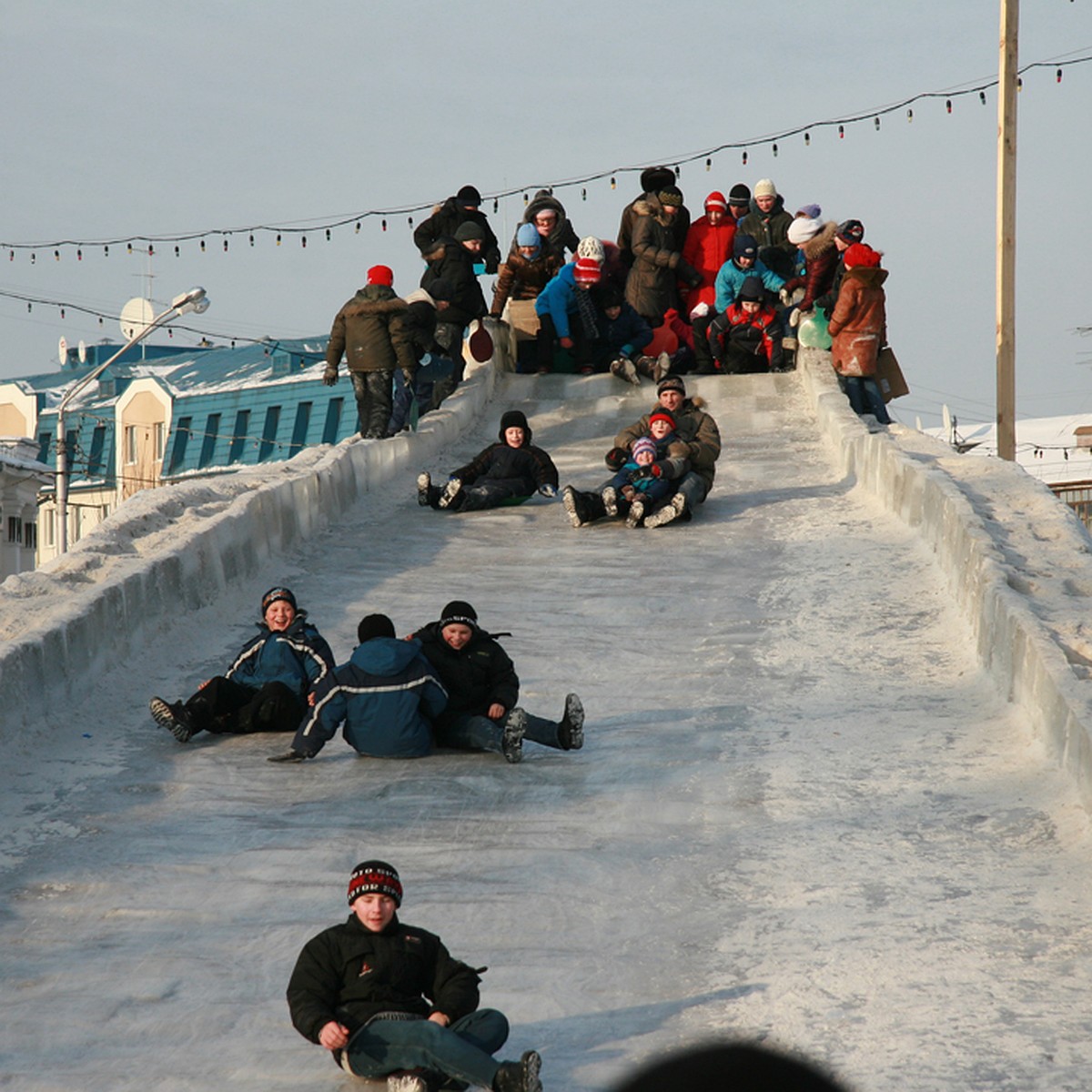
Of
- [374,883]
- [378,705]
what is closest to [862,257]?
[378,705]

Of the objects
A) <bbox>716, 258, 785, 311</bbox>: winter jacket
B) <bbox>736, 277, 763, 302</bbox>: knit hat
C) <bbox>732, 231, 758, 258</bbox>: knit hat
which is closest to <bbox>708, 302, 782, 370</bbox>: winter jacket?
<bbox>716, 258, 785, 311</bbox>: winter jacket

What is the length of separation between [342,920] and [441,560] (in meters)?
6.50

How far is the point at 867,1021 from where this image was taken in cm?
471

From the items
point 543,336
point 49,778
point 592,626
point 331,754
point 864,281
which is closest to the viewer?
point 49,778

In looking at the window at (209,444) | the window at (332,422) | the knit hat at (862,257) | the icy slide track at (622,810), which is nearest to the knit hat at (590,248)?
the knit hat at (862,257)

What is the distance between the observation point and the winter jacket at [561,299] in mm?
19500

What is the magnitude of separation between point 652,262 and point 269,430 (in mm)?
27527

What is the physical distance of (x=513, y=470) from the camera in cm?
1408

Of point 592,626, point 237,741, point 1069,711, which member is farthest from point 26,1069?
point 592,626

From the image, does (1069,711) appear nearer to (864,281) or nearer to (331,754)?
(331,754)

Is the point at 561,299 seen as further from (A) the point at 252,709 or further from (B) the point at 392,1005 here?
(B) the point at 392,1005

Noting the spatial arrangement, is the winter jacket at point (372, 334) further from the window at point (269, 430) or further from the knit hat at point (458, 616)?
the window at point (269, 430)

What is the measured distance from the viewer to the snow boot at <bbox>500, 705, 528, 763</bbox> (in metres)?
7.35

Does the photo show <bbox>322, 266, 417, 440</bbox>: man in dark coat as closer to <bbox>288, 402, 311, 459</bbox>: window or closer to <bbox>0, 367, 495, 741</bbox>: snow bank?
<bbox>0, 367, 495, 741</bbox>: snow bank
